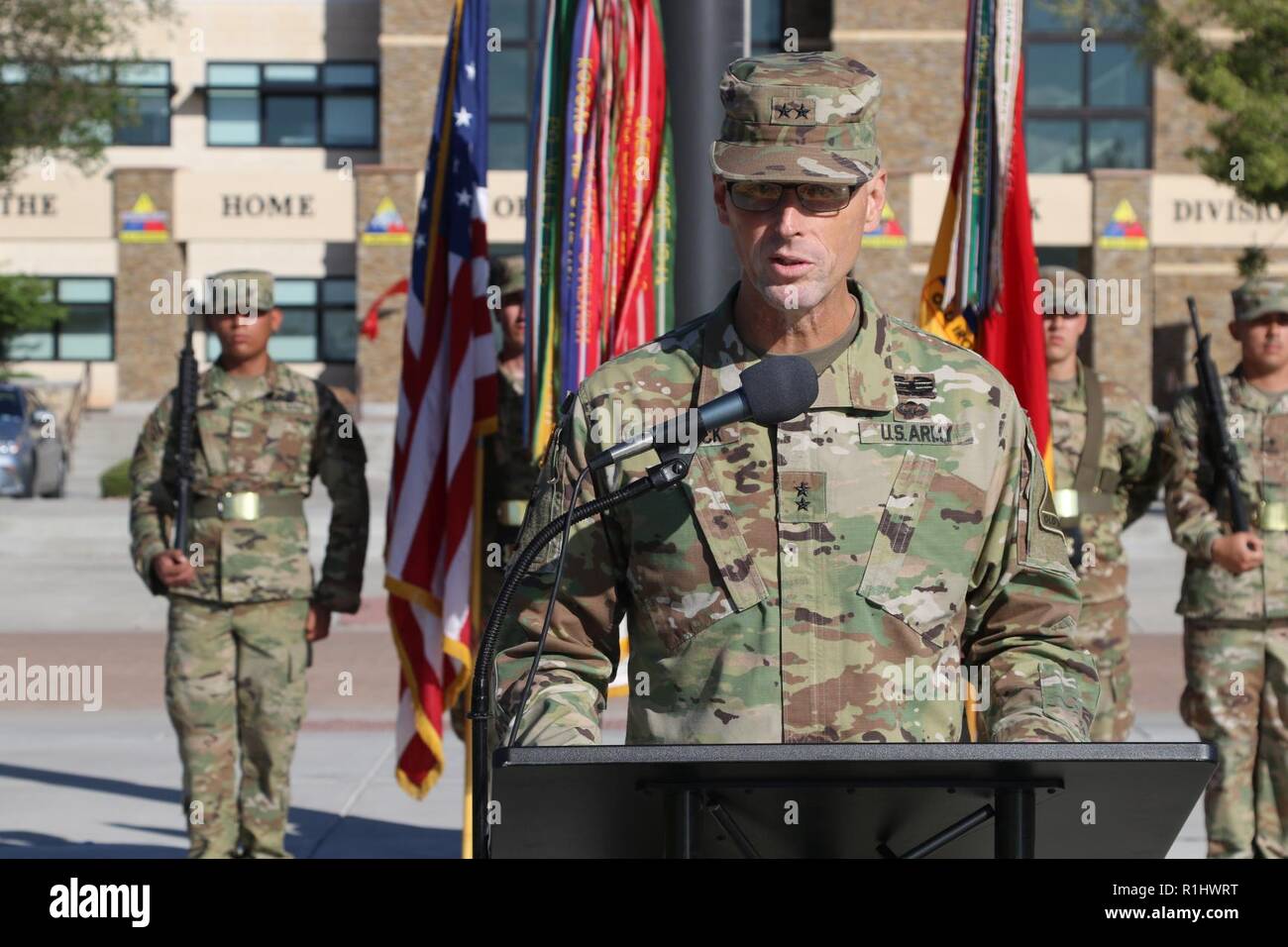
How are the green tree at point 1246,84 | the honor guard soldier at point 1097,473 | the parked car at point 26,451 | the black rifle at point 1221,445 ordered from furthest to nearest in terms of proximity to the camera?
the parked car at point 26,451, the green tree at point 1246,84, the honor guard soldier at point 1097,473, the black rifle at point 1221,445

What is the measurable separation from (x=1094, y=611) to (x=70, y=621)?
9.90m

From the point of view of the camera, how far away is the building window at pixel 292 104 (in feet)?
138

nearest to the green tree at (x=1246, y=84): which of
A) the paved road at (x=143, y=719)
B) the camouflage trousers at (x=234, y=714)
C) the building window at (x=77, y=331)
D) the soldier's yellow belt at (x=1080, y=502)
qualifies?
the paved road at (x=143, y=719)

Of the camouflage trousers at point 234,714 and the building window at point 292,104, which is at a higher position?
the building window at point 292,104

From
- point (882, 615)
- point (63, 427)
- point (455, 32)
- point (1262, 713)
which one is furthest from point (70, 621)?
point (63, 427)

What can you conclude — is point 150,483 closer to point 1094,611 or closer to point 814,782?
point 1094,611

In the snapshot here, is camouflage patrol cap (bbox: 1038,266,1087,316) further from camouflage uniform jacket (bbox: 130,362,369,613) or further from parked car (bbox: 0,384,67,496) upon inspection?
Answer: parked car (bbox: 0,384,67,496)

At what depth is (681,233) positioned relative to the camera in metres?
5.61

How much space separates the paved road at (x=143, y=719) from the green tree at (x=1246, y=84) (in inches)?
236

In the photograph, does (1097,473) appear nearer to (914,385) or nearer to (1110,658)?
(1110,658)

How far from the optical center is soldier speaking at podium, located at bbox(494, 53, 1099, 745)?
2.99m

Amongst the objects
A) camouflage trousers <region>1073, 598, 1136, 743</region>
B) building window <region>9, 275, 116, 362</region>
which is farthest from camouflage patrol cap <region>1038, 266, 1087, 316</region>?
building window <region>9, 275, 116, 362</region>

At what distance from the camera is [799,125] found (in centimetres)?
297

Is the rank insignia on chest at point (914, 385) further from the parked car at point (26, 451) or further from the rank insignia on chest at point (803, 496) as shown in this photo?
the parked car at point (26, 451)
